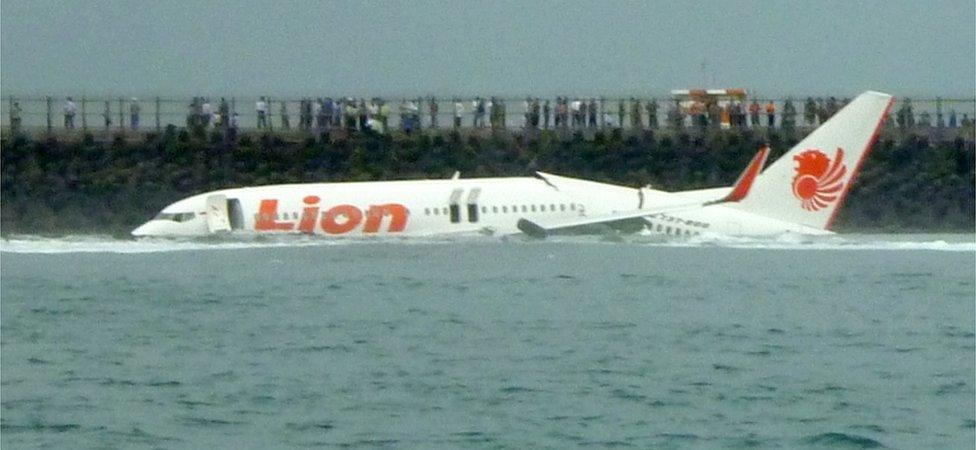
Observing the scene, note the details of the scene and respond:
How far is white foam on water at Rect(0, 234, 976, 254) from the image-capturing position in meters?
52.6

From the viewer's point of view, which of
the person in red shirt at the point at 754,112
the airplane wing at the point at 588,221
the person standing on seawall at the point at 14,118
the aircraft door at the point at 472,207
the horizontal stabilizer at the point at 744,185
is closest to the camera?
the horizontal stabilizer at the point at 744,185

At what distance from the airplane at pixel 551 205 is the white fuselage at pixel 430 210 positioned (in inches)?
1.0

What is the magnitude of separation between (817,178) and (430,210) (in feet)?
32.3

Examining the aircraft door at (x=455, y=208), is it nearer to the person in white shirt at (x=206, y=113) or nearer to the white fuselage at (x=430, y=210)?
the white fuselage at (x=430, y=210)

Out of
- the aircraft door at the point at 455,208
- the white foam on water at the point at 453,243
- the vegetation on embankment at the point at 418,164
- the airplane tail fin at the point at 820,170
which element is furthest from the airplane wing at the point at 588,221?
the vegetation on embankment at the point at 418,164

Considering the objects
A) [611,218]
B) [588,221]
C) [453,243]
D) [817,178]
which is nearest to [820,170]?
[817,178]

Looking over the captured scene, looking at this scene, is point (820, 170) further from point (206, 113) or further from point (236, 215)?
point (206, 113)

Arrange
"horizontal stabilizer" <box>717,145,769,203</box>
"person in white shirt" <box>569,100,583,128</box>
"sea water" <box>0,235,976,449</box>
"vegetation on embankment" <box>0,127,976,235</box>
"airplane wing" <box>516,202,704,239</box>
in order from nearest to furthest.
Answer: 1. "sea water" <box>0,235,976,449</box>
2. "horizontal stabilizer" <box>717,145,769,203</box>
3. "airplane wing" <box>516,202,704,239</box>
4. "vegetation on embankment" <box>0,127,976,235</box>
5. "person in white shirt" <box>569,100,583,128</box>

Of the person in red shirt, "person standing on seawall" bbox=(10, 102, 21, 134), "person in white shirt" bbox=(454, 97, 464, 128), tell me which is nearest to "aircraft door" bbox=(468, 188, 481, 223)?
"person in white shirt" bbox=(454, 97, 464, 128)

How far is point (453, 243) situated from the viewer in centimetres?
5419

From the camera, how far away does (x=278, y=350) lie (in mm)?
37000

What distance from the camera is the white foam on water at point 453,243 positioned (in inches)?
2072

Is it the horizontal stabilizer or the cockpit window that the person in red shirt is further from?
the cockpit window

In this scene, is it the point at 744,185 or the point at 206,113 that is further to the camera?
the point at 206,113
